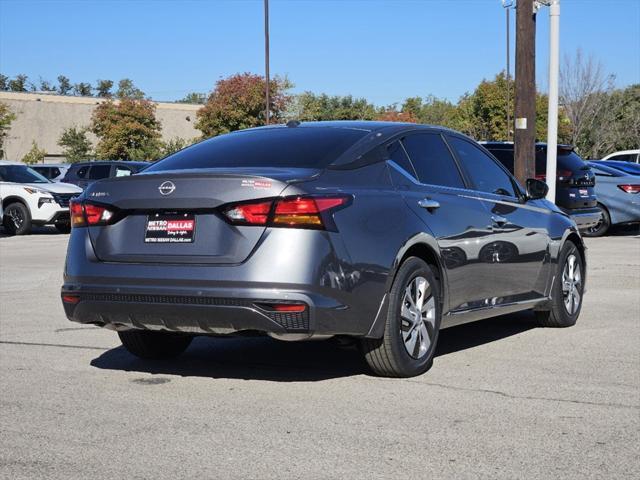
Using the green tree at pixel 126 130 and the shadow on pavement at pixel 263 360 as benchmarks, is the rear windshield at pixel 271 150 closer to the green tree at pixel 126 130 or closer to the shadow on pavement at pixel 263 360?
the shadow on pavement at pixel 263 360

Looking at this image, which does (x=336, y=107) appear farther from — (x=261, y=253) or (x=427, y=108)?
(x=261, y=253)

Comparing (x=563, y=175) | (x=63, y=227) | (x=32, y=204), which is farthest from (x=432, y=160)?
(x=63, y=227)

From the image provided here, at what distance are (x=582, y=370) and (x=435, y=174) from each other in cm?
164

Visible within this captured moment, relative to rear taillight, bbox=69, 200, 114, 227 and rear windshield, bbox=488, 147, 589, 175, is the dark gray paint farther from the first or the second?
rear windshield, bbox=488, 147, 589, 175

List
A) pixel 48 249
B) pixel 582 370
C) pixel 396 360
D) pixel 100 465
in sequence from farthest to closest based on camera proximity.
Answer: pixel 48 249 → pixel 582 370 → pixel 396 360 → pixel 100 465

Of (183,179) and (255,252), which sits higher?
(183,179)

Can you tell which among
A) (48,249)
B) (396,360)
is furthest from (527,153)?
(396,360)

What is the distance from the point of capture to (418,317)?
656 centimetres

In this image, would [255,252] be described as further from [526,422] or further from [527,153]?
[527,153]

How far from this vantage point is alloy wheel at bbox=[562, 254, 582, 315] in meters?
8.80

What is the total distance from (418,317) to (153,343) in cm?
185

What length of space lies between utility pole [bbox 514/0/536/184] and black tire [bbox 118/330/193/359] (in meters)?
10.1

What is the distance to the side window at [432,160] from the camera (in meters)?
7.00

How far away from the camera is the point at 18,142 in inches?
2621
